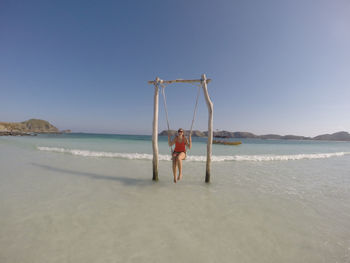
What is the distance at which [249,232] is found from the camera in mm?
2598

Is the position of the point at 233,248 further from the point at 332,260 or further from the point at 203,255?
the point at 332,260

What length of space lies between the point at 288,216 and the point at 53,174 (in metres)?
7.53

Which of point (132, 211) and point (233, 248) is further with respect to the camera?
point (132, 211)

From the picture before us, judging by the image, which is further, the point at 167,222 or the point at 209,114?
the point at 209,114

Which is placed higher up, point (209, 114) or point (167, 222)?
point (209, 114)

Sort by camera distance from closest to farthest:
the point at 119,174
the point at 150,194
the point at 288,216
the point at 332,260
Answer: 1. the point at 332,260
2. the point at 288,216
3. the point at 150,194
4. the point at 119,174

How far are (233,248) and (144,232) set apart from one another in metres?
1.45

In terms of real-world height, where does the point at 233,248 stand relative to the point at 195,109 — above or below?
below

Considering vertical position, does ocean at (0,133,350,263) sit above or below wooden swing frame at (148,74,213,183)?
below

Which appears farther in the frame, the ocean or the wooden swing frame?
the wooden swing frame

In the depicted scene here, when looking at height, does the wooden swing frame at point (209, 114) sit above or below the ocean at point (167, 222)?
above

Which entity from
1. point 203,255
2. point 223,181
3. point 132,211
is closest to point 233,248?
point 203,255

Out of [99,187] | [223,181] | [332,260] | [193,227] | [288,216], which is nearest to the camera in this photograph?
[332,260]

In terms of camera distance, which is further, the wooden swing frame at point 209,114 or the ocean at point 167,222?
the wooden swing frame at point 209,114
